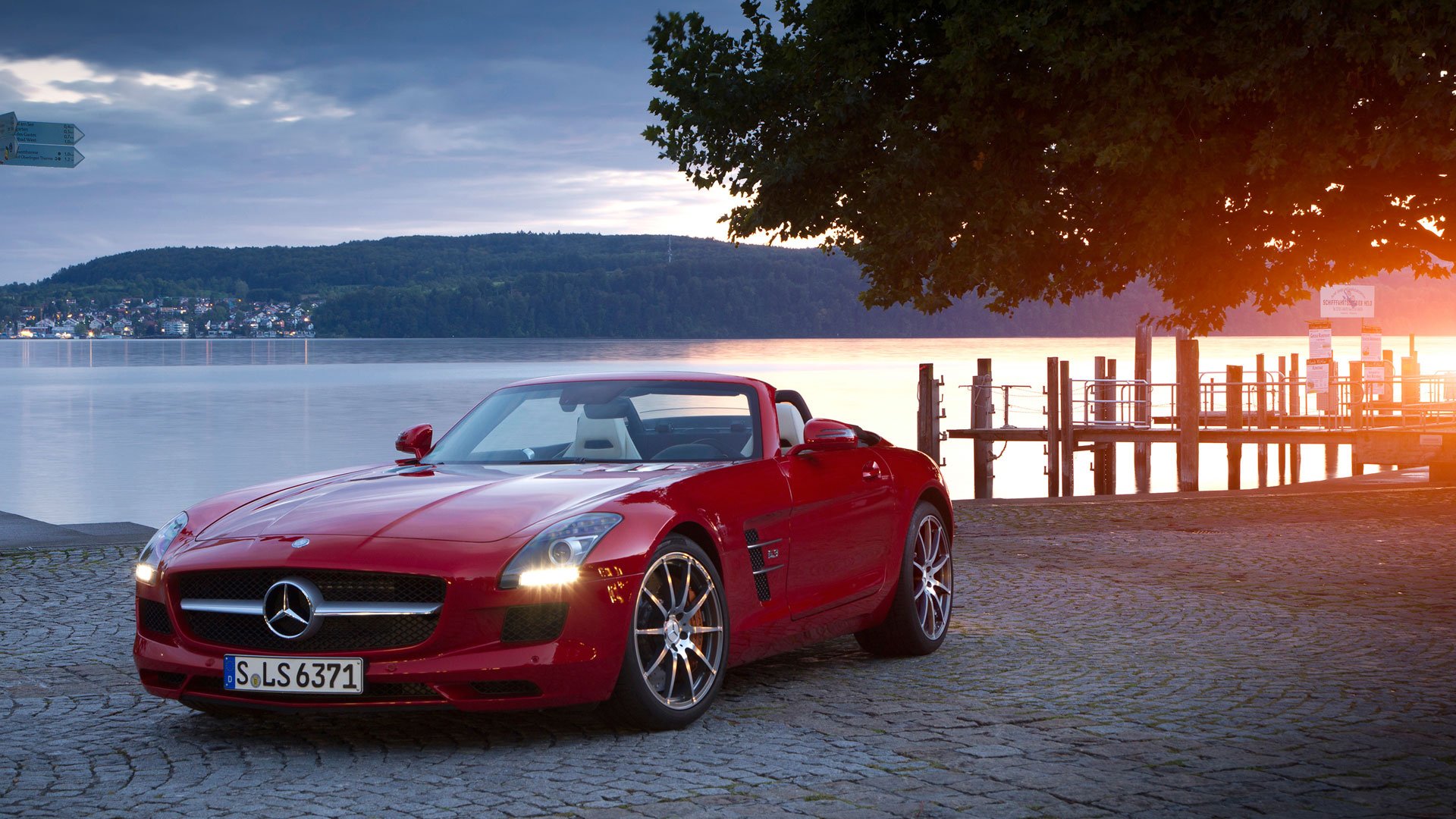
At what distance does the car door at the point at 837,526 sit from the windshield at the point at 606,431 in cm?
30

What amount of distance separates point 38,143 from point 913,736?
13215mm

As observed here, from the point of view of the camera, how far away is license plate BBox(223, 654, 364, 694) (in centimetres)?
591

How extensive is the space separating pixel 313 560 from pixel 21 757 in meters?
1.35

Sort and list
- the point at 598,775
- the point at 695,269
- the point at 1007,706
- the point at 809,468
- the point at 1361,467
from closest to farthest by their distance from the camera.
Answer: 1. the point at 598,775
2. the point at 1007,706
3. the point at 809,468
4. the point at 1361,467
5. the point at 695,269

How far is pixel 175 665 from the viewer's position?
6.23 meters

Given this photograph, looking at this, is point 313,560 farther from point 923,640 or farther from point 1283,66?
point 1283,66

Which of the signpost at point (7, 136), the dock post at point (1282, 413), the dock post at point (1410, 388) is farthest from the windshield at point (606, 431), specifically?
the dock post at point (1410, 388)

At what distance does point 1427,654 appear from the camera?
8422mm

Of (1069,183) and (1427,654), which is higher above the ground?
(1069,183)

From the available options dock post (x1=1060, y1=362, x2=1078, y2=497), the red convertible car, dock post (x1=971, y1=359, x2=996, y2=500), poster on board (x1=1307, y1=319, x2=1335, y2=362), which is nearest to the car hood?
the red convertible car

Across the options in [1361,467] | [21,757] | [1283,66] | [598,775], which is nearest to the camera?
[598,775]

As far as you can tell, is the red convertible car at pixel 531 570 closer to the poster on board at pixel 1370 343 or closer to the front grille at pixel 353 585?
the front grille at pixel 353 585

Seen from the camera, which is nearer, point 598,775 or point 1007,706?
point 598,775

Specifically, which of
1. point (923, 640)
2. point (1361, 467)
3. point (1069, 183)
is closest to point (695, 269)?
point (1361, 467)
